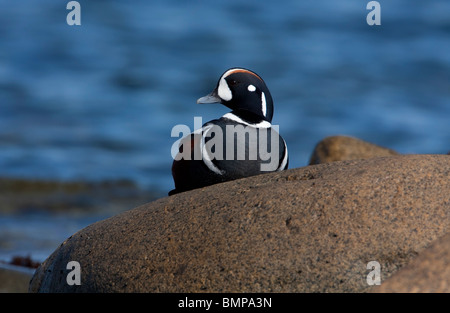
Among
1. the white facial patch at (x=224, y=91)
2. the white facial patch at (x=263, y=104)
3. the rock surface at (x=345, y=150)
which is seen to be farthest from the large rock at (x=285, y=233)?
the rock surface at (x=345, y=150)

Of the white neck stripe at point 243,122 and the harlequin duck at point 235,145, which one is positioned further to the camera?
the white neck stripe at point 243,122

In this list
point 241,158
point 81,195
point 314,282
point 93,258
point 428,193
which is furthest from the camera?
point 81,195

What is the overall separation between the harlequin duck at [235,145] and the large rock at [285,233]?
394 mm

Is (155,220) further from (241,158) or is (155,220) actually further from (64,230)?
(64,230)

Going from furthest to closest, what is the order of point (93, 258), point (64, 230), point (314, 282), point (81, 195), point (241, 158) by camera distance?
1. point (81, 195)
2. point (64, 230)
3. point (241, 158)
4. point (93, 258)
5. point (314, 282)

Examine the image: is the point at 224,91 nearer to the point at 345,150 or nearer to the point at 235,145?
the point at 235,145

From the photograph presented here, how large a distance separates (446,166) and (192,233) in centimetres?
156

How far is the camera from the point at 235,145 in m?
5.18

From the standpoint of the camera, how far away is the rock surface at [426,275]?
11.3ft

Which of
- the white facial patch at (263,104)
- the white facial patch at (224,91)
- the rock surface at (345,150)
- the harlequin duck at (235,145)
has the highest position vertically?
the rock surface at (345,150)

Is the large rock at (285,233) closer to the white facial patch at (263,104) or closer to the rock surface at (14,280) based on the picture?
the white facial patch at (263,104)

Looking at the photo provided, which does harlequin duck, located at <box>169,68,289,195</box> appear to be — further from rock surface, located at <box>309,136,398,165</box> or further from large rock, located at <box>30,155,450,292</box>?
rock surface, located at <box>309,136,398,165</box>

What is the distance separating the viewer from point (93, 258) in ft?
15.3

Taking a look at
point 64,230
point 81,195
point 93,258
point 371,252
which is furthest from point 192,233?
point 81,195
